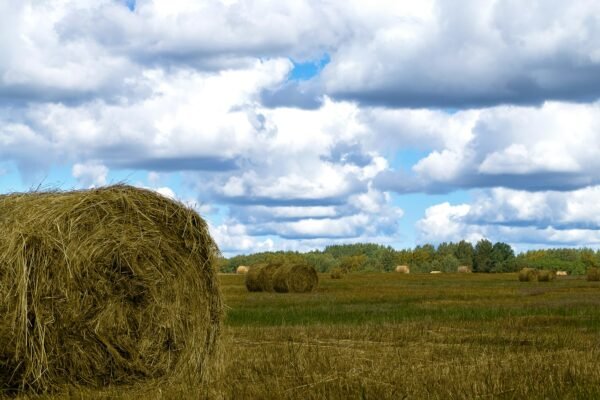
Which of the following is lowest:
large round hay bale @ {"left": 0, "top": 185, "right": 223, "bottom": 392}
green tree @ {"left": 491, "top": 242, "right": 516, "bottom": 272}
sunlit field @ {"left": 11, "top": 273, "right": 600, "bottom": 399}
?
sunlit field @ {"left": 11, "top": 273, "right": 600, "bottom": 399}

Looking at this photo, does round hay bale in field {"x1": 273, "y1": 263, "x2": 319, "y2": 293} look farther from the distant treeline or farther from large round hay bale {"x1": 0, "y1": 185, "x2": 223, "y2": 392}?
the distant treeline

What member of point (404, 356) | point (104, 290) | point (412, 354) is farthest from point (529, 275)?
point (104, 290)

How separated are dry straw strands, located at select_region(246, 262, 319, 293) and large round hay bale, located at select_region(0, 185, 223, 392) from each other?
2420 cm

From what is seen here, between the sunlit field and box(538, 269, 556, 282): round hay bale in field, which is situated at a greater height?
box(538, 269, 556, 282): round hay bale in field

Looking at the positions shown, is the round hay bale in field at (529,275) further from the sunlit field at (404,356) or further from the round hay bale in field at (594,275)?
the sunlit field at (404,356)

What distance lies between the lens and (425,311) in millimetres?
24734

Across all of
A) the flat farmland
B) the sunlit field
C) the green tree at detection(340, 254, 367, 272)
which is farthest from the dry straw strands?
the green tree at detection(340, 254, 367, 272)

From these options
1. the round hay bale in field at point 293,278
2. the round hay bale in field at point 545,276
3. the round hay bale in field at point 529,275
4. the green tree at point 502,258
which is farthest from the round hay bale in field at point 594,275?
the green tree at point 502,258

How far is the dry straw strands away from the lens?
121ft

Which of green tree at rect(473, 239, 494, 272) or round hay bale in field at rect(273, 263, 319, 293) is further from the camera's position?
green tree at rect(473, 239, 494, 272)

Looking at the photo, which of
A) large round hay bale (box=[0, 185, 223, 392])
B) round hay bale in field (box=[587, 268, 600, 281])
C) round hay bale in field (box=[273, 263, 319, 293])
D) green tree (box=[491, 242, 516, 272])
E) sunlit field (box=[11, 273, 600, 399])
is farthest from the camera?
green tree (box=[491, 242, 516, 272])

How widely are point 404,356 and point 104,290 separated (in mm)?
4563

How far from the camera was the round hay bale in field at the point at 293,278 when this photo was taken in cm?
3675

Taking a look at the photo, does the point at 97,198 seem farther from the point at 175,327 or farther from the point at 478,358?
the point at 478,358
